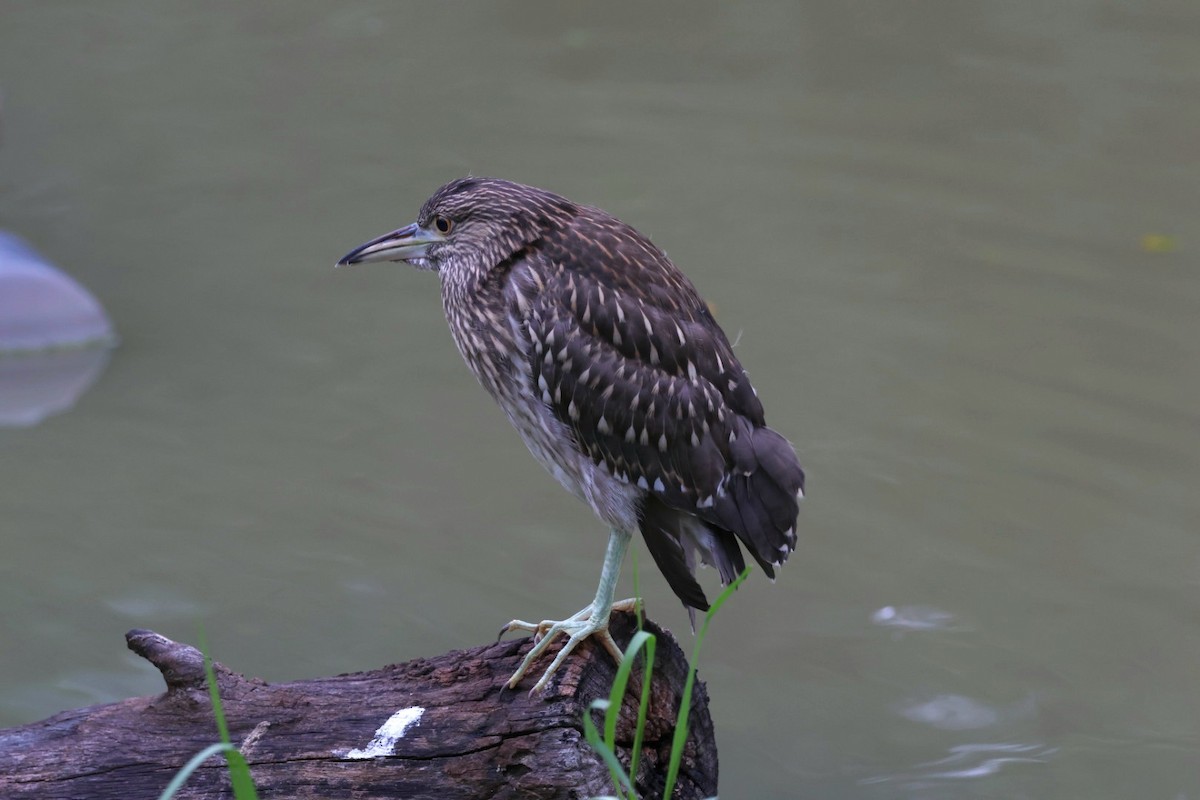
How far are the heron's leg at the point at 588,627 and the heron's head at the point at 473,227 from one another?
0.67 metres

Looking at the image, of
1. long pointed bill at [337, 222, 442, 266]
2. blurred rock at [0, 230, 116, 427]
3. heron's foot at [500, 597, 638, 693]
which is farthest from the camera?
blurred rock at [0, 230, 116, 427]

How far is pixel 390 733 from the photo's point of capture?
2799mm

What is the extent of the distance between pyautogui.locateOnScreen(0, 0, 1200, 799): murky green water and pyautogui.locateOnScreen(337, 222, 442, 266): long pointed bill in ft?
6.53

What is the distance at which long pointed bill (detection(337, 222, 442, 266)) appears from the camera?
3.24m

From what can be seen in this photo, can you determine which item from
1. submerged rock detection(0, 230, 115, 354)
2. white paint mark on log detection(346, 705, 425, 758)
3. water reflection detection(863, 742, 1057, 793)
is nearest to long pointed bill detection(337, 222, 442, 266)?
white paint mark on log detection(346, 705, 425, 758)

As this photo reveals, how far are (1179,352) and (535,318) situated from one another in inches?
181

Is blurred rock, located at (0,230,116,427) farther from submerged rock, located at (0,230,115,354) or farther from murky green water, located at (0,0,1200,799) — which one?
murky green water, located at (0,0,1200,799)

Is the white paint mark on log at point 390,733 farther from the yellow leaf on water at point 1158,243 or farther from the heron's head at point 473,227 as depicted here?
the yellow leaf on water at point 1158,243

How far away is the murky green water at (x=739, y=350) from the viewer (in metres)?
4.84

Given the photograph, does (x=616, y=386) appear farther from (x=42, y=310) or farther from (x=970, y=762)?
(x=42, y=310)

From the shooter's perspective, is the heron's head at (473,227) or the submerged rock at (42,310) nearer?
the heron's head at (473,227)

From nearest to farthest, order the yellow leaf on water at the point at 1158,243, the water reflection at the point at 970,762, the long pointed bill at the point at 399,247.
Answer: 1. the long pointed bill at the point at 399,247
2. the water reflection at the point at 970,762
3. the yellow leaf on water at the point at 1158,243

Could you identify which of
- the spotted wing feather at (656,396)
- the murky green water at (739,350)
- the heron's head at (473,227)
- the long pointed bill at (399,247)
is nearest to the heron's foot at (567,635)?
the spotted wing feather at (656,396)

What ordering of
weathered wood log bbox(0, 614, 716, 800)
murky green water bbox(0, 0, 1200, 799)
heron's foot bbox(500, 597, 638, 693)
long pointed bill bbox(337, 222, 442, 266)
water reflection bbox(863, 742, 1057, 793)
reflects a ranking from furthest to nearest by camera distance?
murky green water bbox(0, 0, 1200, 799)
water reflection bbox(863, 742, 1057, 793)
long pointed bill bbox(337, 222, 442, 266)
heron's foot bbox(500, 597, 638, 693)
weathered wood log bbox(0, 614, 716, 800)
